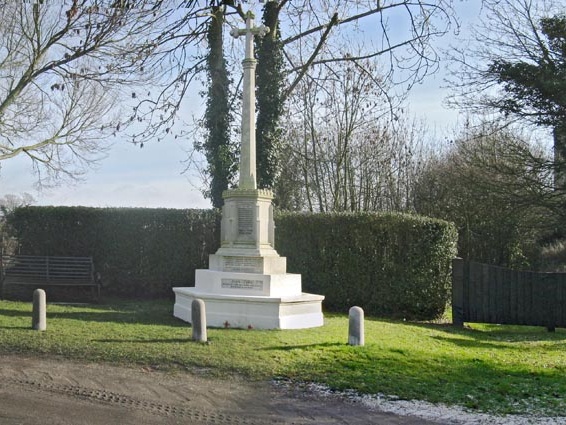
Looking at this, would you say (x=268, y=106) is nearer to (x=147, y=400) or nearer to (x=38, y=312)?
(x=38, y=312)

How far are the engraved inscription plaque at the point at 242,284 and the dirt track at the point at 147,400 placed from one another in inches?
155

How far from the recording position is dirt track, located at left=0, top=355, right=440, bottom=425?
635cm

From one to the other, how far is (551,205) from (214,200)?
10873mm

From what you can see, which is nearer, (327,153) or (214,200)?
(214,200)

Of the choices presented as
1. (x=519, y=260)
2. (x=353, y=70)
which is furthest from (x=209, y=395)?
(x=519, y=260)

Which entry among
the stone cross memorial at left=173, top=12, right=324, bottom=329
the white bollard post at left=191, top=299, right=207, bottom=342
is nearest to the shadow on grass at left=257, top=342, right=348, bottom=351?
the white bollard post at left=191, top=299, right=207, bottom=342

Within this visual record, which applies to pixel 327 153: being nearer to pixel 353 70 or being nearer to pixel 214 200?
pixel 353 70

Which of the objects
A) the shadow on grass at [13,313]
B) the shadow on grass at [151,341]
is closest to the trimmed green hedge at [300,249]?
the shadow on grass at [13,313]

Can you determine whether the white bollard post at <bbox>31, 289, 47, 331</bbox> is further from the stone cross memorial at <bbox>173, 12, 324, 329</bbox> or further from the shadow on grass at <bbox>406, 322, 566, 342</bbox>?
the shadow on grass at <bbox>406, 322, 566, 342</bbox>

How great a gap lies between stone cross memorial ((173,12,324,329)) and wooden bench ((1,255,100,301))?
170 inches

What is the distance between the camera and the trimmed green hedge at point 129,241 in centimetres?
1753

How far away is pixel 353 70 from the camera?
25109mm

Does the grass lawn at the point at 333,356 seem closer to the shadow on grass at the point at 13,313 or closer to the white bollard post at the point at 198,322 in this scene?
the shadow on grass at the point at 13,313

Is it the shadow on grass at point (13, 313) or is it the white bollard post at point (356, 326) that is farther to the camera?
the shadow on grass at point (13, 313)
